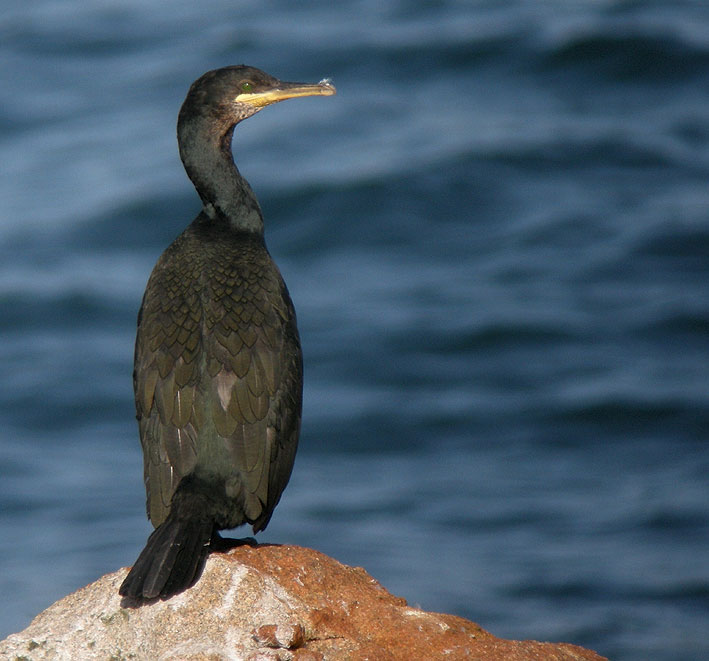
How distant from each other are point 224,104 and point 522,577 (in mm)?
6340

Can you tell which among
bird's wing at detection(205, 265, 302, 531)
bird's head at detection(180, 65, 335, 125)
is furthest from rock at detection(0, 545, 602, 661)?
bird's head at detection(180, 65, 335, 125)

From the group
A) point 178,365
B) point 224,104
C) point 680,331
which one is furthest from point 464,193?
point 178,365

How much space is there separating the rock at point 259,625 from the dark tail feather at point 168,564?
0.20ft

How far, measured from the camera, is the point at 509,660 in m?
4.95

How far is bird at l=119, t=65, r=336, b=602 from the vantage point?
206 inches

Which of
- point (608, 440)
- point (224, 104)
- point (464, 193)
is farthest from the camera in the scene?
point (464, 193)

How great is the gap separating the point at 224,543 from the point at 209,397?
683mm

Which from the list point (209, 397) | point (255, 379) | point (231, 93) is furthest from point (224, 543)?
point (231, 93)

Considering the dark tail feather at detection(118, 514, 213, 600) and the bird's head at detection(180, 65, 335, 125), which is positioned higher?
the bird's head at detection(180, 65, 335, 125)

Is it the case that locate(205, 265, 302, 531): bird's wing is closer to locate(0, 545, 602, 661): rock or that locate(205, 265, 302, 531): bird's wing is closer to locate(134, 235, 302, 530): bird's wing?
locate(134, 235, 302, 530): bird's wing

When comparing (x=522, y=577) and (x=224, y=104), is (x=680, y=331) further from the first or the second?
(x=224, y=104)

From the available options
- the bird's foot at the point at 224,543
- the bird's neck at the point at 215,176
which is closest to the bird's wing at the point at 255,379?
the bird's foot at the point at 224,543

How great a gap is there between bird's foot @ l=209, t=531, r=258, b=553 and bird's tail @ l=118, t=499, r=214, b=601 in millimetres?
158

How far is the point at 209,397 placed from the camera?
5.71m
